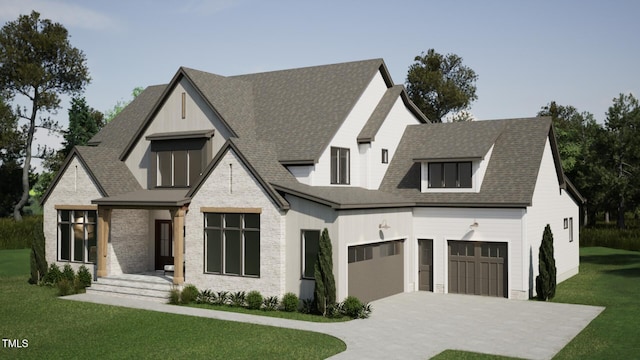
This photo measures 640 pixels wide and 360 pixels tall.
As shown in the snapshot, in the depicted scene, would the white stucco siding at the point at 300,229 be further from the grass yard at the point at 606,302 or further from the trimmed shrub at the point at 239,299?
the grass yard at the point at 606,302

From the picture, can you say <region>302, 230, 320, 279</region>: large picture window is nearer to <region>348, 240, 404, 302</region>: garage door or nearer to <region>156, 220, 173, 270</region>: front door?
<region>348, 240, 404, 302</region>: garage door

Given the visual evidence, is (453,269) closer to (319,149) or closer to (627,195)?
(319,149)

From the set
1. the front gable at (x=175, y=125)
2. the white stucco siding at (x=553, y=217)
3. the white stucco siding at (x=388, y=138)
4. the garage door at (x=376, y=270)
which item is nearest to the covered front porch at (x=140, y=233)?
the front gable at (x=175, y=125)

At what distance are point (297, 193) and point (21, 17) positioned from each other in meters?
47.7

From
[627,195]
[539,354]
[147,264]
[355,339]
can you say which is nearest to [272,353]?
A: [355,339]

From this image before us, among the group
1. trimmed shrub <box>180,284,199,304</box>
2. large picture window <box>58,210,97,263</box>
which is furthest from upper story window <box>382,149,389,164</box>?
large picture window <box>58,210,97,263</box>

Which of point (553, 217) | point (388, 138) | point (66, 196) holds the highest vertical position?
point (388, 138)

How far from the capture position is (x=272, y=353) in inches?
676

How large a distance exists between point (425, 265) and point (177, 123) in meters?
13.1

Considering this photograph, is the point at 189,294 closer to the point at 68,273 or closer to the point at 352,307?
the point at 352,307

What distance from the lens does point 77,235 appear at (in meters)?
31.2

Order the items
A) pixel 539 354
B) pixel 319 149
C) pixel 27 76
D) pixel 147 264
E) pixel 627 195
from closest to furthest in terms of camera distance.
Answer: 1. pixel 539 354
2. pixel 319 149
3. pixel 147 264
4. pixel 27 76
5. pixel 627 195

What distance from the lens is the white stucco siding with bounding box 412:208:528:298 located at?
26.6 meters

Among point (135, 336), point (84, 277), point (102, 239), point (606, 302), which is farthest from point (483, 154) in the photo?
point (84, 277)
